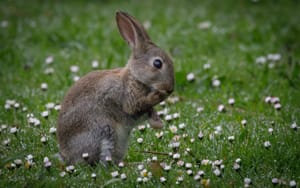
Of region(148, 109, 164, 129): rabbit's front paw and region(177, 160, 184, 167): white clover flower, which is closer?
region(177, 160, 184, 167): white clover flower

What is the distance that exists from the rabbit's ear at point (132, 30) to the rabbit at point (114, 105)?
10 millimetres

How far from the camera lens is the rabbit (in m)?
5.95

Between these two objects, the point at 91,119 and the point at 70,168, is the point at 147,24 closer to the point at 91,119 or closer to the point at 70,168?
the point at 91,119

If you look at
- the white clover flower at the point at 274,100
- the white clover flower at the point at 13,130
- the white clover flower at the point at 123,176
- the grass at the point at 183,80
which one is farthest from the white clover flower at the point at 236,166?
Answer: the white clover flower at the point at 13,130

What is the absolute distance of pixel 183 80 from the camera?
8586 mm

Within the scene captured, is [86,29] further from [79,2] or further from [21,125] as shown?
[21,125]

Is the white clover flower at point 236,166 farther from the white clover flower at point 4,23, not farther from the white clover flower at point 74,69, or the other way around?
the white clover flower at point 4,23

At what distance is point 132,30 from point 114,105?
2.69 ft

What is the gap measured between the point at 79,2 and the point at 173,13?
2.37m

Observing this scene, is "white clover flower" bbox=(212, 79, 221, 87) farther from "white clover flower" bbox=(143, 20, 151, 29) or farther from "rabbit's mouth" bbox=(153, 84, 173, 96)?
"white clover flower" bbox=(143, 20, 151, 29)

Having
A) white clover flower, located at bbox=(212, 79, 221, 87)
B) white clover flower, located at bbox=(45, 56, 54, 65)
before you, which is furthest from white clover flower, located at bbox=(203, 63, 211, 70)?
white clover flower, located at bbox=(45, 56, 54, 65)

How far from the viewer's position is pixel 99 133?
233 inches

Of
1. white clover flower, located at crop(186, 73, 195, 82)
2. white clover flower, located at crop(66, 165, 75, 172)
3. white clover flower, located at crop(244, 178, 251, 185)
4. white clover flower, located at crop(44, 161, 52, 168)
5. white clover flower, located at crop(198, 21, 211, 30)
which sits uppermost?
white clover flower, located at crop(44, 161, 52, 168)

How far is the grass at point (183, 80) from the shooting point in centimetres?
577
